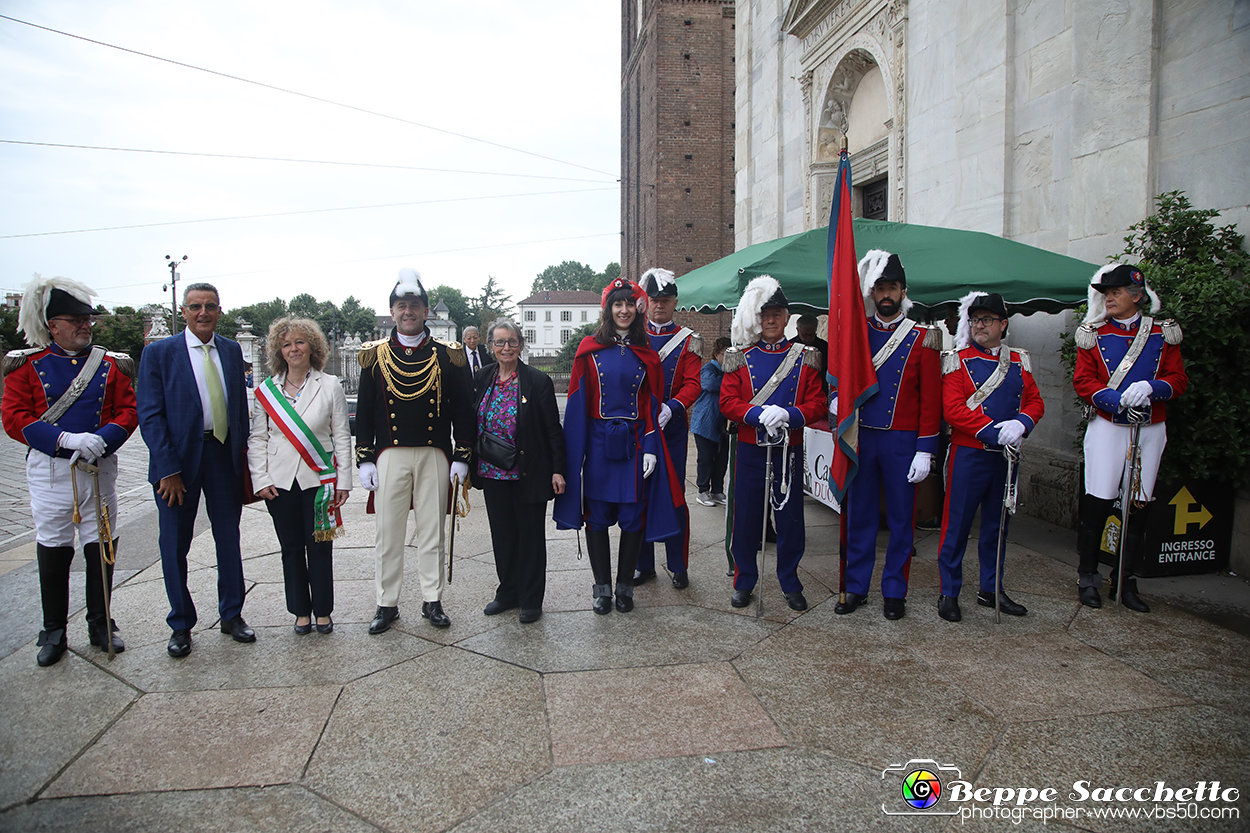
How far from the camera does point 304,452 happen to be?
395 cm

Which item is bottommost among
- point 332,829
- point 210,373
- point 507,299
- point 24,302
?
point 332,829

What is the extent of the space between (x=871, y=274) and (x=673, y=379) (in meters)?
1.40

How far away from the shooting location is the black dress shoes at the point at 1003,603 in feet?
14.1

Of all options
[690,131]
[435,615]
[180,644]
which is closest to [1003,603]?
[435,615]

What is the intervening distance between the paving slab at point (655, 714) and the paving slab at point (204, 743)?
1034 millimetres

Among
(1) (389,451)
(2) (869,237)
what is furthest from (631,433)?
(2) (869,237)

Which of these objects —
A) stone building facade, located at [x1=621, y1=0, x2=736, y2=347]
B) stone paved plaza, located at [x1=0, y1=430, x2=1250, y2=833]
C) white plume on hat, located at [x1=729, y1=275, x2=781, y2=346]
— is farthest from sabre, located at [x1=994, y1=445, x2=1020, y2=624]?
stone building facade, located at [x1=621, y1=0, x2=736, y2=347]

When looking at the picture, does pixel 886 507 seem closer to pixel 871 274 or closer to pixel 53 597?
pixel 871 274

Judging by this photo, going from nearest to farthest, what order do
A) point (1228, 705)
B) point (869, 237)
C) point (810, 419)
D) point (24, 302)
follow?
point (1228, 705) → point (24, 302) → point (810, 419) → point (869, 237)

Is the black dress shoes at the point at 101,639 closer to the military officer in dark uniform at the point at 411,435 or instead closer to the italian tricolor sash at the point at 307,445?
the italian tricolor sash at the point at 307,445

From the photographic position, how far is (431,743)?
9.62ft

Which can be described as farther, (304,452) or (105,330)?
(105,330)

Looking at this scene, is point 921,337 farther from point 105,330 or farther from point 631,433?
point 105,330

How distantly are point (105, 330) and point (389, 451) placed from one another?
4145cm
